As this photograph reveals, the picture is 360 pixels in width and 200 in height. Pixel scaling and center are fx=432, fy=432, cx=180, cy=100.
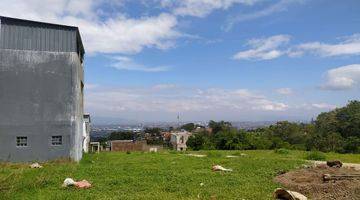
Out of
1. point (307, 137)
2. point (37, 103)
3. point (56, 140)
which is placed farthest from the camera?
point (307, 137)

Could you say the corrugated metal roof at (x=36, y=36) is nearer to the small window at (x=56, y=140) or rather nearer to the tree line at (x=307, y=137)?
the small window at (x=56, y=140)

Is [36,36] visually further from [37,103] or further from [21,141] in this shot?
[21,141]

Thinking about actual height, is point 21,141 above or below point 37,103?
below

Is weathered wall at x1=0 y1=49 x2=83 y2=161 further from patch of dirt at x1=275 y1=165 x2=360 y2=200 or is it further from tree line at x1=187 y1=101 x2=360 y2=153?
tree line at x1=187 y1=101 x2=360 y2=153

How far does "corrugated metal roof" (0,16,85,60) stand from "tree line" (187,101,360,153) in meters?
26.6

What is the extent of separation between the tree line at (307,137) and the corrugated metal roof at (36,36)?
26.6 meters

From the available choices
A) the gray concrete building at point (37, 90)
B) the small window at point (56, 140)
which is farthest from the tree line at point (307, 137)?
the gray concrete building at point (37, 90)

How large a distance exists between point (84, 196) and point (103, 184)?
7.56 ft

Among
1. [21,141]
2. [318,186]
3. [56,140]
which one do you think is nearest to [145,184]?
[318,186]

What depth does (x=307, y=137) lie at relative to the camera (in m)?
61.5

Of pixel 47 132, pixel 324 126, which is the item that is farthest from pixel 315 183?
pixel 324 126

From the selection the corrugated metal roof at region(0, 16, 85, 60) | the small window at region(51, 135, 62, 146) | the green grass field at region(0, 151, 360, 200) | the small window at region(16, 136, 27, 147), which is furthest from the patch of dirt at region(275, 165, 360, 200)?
the corrugated metal roof at region(0, 16, 85, 60)

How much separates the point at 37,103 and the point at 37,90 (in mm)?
765

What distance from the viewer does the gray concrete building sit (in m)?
24.9
